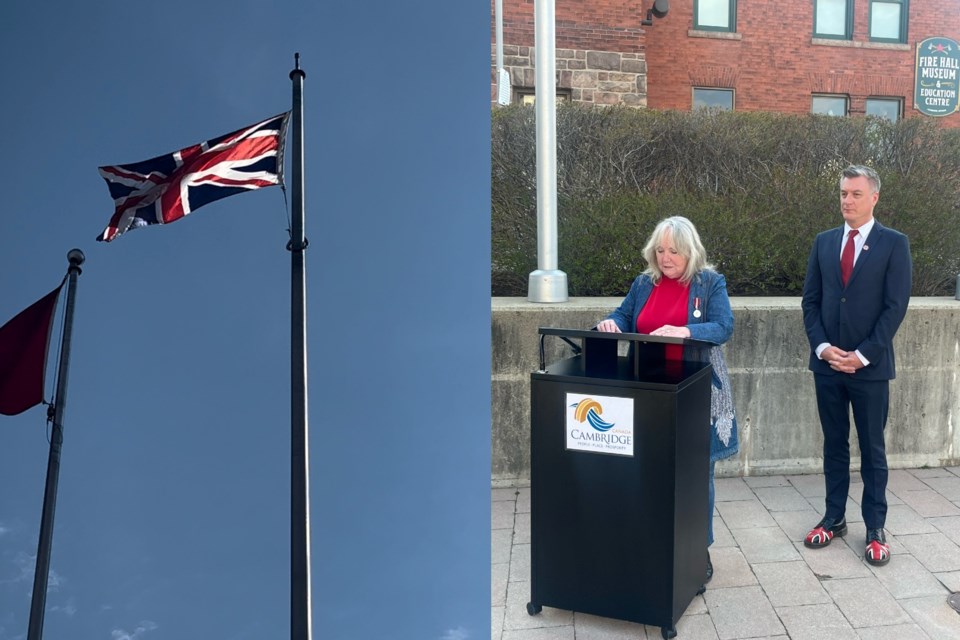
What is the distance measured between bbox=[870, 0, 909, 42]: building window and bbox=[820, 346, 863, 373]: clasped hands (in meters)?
18.7

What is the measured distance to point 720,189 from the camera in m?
8.29

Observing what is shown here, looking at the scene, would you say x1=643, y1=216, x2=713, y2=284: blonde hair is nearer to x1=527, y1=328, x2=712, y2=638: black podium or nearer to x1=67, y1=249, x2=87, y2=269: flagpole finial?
x1=527, y1=328, x2=712, y2=638: black podium

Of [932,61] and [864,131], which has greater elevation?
[932,61]

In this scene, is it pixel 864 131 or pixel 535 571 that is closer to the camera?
pixel 535 571

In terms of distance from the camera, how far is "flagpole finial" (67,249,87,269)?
4.72 meters

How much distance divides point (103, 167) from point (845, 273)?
4.15m

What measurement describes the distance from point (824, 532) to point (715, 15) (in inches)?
654

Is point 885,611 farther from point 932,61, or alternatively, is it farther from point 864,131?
point 932,61

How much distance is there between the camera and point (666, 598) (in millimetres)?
3984

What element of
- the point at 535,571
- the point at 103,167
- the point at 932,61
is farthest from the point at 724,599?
the point at 932,61

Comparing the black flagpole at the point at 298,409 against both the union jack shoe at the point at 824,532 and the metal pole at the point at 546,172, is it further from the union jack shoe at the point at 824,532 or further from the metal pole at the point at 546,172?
the union jack shoe at the point at 824,532

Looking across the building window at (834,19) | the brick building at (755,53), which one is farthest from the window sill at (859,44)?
the building window at (834,19)

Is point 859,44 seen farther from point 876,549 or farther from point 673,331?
point 673,331

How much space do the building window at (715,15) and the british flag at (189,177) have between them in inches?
650
